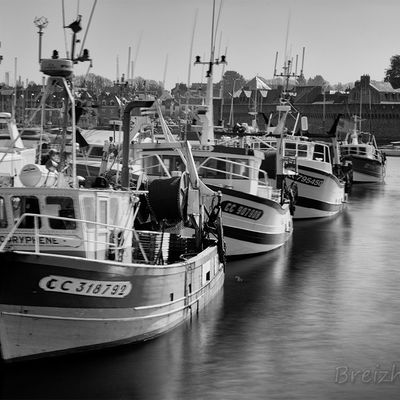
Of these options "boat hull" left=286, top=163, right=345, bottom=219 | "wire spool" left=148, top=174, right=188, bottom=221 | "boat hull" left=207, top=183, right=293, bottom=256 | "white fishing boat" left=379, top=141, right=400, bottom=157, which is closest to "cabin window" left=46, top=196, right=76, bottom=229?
"wire spool" left=148, top=174, right=188, bottom=221

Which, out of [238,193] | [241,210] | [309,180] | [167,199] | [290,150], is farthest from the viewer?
[290,150]

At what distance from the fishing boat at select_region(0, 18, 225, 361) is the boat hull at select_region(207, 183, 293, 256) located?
28.5ft

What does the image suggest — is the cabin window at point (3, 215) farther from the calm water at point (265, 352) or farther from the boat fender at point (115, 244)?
the calm water at point (265, 352)

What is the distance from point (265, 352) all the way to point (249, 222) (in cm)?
1083

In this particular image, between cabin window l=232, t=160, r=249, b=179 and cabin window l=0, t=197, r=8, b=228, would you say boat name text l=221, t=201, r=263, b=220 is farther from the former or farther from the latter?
cabin window l=0, t=197, r=8, b=228

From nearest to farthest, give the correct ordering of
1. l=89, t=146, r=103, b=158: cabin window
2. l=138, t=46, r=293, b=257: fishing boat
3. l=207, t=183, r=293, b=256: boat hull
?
l=207, t=183, r=293, b=256: boat hull, l=138, t=46, r=293, b=257: fishing boat, l=89, t=146, r=103, b=158: cabin window

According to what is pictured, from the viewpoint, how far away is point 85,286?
17.0m

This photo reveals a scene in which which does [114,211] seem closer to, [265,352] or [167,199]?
[167,199]

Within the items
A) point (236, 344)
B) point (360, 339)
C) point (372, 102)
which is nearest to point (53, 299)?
Result: point (236, 344)

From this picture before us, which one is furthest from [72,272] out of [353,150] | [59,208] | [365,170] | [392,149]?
[392,149]

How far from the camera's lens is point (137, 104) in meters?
21.8

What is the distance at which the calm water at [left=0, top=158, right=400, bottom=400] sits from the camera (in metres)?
17.2

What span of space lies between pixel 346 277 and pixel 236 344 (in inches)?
397

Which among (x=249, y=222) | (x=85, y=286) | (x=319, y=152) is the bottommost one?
(x=249, y=222)
